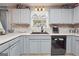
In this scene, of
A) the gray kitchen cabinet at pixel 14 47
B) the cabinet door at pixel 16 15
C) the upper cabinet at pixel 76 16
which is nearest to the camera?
the gray kitchen cabinet at pixel 14 47

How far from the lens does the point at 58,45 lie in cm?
223

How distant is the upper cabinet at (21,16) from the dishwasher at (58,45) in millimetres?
576

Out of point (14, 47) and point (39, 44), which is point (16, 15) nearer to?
point (39, 44)

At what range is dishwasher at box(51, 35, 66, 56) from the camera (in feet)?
7.22

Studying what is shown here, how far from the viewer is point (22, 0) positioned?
16.1 inches

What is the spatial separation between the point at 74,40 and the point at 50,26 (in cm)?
59

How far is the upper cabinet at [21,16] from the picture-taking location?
2.41 m

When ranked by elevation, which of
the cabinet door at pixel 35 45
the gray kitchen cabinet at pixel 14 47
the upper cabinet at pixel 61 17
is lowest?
the cabinet door at pixel 35 45

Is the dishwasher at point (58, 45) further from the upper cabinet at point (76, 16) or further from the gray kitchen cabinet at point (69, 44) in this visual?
the upper cabinet at point (76, 16)

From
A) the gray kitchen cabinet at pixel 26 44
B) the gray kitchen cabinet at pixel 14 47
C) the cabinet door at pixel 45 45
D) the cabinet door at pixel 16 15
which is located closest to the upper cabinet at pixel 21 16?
the cabinet door at pixel 16 15

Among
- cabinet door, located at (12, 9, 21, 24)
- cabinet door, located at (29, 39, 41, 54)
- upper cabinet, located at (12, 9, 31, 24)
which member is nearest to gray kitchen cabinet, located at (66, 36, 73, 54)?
cabinet door, located at (29, 39, 41, 54)

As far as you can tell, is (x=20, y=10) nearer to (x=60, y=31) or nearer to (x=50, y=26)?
(x=50, y=26)

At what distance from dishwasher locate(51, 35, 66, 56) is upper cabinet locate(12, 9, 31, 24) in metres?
0.58

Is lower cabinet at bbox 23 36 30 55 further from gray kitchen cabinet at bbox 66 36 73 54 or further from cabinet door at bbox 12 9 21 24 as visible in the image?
gray kitchen cabinet at bbox 66 36 73 54
